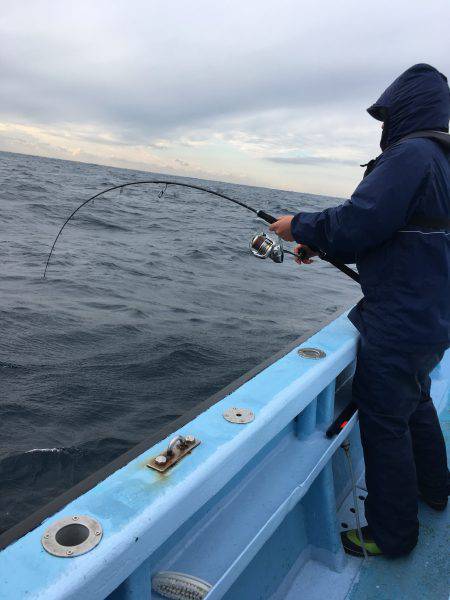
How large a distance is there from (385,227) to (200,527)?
1.17m

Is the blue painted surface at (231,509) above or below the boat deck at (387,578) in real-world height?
above

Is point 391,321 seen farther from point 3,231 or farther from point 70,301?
point 3,231

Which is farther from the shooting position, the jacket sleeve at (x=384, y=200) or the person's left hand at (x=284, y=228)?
the person's left hand at (x=284, y=228)

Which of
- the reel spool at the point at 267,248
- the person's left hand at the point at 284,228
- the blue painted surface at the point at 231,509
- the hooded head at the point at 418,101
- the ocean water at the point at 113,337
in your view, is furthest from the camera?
the ocean water at the point at 113,337

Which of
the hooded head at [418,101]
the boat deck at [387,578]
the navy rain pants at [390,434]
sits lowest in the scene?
the boat deck at [387,578]

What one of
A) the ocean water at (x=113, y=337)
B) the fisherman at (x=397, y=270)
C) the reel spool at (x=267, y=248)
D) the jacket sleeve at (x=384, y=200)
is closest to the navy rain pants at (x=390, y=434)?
the fisherman at (x=397, y=270)

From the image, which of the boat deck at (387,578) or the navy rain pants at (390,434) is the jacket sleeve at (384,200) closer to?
the navy rain pants at (390,434)

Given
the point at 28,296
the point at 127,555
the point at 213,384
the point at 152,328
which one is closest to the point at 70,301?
the point at 28,296

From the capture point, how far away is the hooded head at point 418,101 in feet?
5.71

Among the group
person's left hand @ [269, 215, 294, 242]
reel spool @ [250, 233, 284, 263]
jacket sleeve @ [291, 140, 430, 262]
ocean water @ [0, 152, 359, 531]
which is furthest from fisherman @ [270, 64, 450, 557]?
ocean water @ [0, 152, 359, 531]

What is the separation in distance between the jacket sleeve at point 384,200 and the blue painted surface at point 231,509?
0.52 meters

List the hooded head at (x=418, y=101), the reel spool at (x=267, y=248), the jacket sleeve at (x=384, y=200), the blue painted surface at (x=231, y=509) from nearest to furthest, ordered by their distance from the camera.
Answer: the blue painted surface at (x=231, y=509)
the jacket sleeve at (x=384, y=200)
the hooded head at (x=418, y=101)
the reel spool at (x=267, y=248)

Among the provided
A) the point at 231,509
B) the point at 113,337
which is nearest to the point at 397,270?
the point at 231,509

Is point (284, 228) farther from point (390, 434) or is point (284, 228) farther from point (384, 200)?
point (390, 434)
